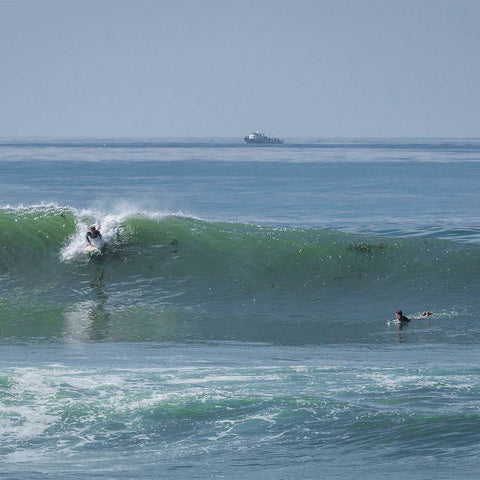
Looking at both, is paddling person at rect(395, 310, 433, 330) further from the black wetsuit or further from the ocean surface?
the black wetsuit

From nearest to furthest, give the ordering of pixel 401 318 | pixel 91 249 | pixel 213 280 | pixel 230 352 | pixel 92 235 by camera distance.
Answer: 1. pixel 230 352
2. pixel 401 318
3. pixel 213 280
4. pixel 91 249
5. pixel 92 235

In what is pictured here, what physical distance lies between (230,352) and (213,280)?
7646 millimetres

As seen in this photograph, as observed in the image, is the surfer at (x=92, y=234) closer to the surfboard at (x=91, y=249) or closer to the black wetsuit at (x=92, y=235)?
the black wetsuit at (x=92, y=235)

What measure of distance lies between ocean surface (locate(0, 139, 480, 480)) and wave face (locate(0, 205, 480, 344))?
71mm

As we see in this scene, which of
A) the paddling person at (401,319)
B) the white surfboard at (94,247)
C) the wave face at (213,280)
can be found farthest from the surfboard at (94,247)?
the paddling person at (401,319)

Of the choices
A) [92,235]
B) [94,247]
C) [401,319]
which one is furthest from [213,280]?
[401,319]

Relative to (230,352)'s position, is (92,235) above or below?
above

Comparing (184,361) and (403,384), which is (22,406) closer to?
(184,361)

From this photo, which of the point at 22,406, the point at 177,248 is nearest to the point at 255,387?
the point at 22,406

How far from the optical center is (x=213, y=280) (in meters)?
27.2

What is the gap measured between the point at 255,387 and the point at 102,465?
3.96m

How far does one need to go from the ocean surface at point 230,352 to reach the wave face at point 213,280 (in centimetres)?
7

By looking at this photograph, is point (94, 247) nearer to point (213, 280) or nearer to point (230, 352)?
point (213, 280)

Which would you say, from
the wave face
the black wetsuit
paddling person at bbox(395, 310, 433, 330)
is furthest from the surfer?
paddling person at bbox(395, 310, 433, 330)
